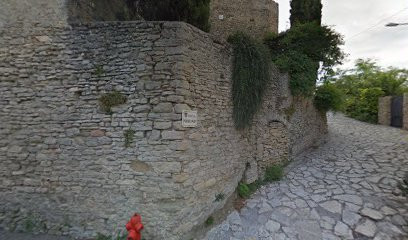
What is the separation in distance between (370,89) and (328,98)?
7.67m

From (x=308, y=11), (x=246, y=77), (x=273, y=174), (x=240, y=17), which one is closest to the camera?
(x=246, y=77)

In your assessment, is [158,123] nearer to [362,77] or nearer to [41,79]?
[41,79]

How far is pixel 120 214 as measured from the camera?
425 centimetres

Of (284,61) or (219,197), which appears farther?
(284,61)

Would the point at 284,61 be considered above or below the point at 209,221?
above

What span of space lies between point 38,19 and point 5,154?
8.94 feet

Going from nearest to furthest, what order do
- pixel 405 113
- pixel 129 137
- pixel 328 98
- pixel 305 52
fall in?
pixel 129 137, pixel 305 52, pixel 328 98, pixel 405 113

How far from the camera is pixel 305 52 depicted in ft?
25.2

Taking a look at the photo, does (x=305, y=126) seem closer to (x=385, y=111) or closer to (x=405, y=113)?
(x=405, y=113)

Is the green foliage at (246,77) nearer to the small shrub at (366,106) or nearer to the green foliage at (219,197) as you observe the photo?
the green foliage at (219,197)

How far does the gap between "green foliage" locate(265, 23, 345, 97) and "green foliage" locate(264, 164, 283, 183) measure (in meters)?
2.52

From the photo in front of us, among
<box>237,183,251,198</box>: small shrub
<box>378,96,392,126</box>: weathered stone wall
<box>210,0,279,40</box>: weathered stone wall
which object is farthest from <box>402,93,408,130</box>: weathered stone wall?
<box>237,183,251,198</box>: small shrub

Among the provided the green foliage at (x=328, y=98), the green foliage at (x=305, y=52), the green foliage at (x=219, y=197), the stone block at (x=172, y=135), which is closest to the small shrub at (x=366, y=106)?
the green foliage at (x=328, y=98)

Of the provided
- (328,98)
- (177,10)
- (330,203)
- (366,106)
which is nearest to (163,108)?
(177,10)
